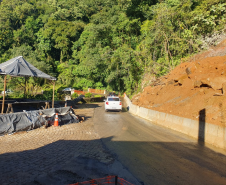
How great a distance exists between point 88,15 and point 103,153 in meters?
73.2

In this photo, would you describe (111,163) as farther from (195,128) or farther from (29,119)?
(29,119)

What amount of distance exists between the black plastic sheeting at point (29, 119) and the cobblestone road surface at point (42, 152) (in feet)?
1.13

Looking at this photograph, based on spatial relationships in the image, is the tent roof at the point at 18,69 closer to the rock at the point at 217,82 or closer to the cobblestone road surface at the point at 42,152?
the cobblestone road surface at the point at 42,152

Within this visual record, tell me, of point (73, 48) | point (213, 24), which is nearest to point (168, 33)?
point (213, 24)

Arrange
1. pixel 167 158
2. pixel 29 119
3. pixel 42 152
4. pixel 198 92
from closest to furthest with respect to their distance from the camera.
Result: pixel 167 158 → pixel 42 152 → pixel 29 119 → pixel 198 92

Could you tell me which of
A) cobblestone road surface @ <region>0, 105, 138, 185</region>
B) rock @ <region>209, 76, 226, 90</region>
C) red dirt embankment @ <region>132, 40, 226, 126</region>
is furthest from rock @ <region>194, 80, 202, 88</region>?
cobblestone road surface @ <region>0, 105, 138, 185</region>

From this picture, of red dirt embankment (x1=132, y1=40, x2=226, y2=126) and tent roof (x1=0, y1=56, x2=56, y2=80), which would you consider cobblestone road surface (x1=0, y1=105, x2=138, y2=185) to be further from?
red dirt embankment (x1=132, y1=40, x2=226, y2=126)

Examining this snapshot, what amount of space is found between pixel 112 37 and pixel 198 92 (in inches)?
1319

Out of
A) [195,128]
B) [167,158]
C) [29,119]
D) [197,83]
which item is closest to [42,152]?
[29,119]

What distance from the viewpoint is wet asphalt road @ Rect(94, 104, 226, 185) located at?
17.0ft

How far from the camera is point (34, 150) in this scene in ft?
24.2

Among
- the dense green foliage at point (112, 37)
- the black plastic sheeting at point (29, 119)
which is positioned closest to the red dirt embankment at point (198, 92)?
the dense green foliage at point (112, 37)

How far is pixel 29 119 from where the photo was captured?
1035 centimetres

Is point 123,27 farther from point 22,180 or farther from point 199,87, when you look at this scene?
point 22,180
